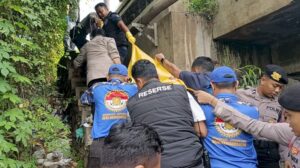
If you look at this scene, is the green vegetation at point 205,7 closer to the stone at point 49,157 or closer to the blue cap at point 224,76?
the blue cap at point 224,76

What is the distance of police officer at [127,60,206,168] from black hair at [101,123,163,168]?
1210 millimetres

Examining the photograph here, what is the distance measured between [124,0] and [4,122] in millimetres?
6125

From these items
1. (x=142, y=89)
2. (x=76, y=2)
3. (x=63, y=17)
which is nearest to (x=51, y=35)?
(x=63, y=17)

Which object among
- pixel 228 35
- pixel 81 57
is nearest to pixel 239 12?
pixel 228 35

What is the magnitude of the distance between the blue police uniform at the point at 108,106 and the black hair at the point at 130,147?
2069 millimetres

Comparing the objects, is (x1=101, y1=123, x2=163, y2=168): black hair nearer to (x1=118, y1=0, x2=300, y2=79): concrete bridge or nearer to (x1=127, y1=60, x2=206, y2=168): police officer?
(x1=127, y1=60, x2=206, y2=168): police officer

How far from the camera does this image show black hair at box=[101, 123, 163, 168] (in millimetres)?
1198

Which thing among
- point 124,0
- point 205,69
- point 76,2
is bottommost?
point 205,69

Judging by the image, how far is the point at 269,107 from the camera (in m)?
3.08

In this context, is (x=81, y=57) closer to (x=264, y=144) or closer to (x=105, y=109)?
(x=105, y=109)

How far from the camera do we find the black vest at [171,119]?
2.51 metres

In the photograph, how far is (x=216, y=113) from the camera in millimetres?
2602

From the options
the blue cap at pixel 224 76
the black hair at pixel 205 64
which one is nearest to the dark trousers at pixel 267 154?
the blue cap at pixel 224 76

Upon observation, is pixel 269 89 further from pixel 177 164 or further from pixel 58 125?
pixel 58 125
